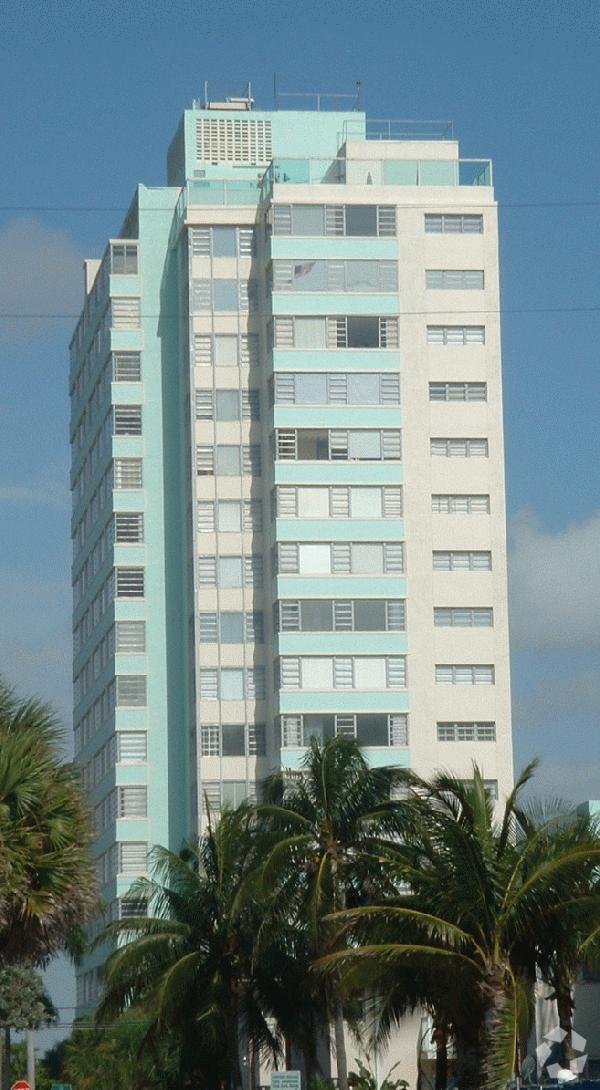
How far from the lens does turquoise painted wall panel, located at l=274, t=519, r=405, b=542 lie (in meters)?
88.4

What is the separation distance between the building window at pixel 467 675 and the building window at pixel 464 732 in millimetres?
1842

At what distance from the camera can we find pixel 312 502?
292 ft

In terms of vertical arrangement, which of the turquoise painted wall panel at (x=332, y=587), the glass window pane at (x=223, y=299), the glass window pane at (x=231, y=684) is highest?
the glass window pane at (x=223, y=299)

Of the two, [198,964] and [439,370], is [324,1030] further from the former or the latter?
[439,370]

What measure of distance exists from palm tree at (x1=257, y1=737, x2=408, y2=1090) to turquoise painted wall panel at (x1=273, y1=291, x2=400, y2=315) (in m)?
39.1

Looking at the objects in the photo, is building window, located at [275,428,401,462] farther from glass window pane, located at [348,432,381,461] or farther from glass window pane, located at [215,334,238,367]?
glass window pane, located at [215,334,238,367]

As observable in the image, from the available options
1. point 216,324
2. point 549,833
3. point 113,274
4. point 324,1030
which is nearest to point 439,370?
point 216,324

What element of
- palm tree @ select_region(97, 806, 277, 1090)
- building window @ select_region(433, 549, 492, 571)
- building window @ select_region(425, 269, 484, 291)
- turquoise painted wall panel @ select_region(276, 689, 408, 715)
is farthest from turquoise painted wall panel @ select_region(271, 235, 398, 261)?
palm tree @ select_region(97, 806, 277, 1090)

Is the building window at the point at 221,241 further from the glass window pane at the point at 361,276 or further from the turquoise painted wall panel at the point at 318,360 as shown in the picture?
the turquoise painted wall panel at the point at 318,360

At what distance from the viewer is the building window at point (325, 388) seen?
8912cm

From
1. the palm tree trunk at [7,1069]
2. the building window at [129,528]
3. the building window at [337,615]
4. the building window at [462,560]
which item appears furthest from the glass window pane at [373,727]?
the palm tree trunk at [7,1069]

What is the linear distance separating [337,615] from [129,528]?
1168 cm

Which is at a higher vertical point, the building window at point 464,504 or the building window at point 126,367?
the building window at point 126,367

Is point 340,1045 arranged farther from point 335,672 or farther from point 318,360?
point 318,360
